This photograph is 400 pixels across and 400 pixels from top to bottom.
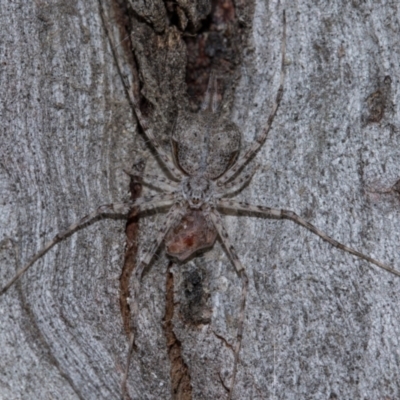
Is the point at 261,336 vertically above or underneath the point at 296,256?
underneath

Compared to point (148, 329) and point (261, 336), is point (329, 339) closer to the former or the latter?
point (261, 336)

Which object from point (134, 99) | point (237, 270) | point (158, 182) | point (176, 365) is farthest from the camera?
point (158, 182)

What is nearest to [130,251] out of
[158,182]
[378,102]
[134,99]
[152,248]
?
[152,248]

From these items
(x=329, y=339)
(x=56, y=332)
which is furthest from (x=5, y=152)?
(x=329, y=339)

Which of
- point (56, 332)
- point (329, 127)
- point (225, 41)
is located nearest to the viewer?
point (56, 332)

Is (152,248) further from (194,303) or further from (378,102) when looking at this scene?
(378,102)

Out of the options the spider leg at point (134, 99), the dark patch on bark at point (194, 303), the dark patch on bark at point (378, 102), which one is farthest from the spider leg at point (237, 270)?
the dark patch on bark at point (378, 102)

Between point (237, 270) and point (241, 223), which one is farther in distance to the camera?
point (241, 223)
